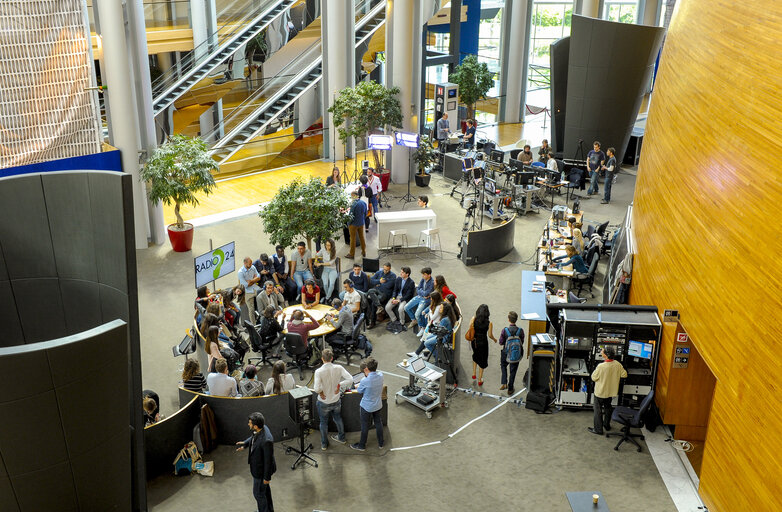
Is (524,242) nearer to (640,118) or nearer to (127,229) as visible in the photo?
(127,229)

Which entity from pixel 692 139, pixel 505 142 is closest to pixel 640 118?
pixel 505 142

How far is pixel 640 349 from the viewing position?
1046cm

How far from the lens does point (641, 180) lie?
13.4 metres

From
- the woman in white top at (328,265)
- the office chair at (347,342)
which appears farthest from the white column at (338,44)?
the office chair at (347,342)

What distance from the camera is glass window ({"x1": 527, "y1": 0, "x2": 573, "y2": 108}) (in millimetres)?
33559

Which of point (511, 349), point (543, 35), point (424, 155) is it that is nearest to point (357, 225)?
point (424, 155)

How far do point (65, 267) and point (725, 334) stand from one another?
23.2 ft

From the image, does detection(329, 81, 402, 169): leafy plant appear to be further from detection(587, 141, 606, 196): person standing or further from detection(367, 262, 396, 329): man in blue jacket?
detection(367, 262, 396, 329): man in blue jacket

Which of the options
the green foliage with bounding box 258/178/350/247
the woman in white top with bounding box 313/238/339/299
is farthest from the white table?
the green foliage with bounding box 258/178/350/247

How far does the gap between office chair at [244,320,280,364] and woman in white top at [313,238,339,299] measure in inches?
67.6

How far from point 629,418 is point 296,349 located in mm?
4875

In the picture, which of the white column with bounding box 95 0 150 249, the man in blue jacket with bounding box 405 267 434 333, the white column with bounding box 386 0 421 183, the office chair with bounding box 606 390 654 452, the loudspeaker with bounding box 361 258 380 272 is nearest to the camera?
the office chair with bounding box 606 390 654 452

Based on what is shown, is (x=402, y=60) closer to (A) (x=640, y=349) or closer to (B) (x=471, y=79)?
(B) (x=471, y=79)

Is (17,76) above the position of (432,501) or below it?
above
